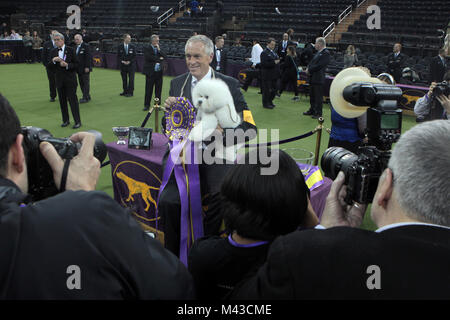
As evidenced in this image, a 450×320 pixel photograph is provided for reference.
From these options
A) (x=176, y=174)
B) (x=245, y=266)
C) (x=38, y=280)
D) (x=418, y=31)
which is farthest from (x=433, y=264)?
(x=418, y=31)

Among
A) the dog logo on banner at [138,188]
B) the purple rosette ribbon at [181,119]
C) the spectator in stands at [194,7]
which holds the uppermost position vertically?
the spectator in stands at [194,7]

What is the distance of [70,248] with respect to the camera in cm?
76

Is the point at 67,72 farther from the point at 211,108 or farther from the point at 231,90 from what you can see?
the point at 211,108

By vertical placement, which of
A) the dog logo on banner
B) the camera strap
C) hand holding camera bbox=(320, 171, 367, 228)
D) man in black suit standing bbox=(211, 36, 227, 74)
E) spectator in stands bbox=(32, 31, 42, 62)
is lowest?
the dog logo on banner

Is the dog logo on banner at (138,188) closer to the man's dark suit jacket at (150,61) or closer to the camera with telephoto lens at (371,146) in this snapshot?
the camera with telephoto lens at (371,146)

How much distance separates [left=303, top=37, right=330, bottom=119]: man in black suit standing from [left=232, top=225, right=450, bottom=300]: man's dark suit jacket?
661 cm

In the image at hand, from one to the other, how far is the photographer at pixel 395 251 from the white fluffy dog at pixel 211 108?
1159 mm

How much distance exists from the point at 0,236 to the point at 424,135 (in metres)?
0.95

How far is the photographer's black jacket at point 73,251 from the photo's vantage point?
0.73 meters

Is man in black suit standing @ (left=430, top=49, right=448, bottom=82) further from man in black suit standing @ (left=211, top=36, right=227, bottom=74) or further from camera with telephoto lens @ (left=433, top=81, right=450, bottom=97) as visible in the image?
camera with telephoto lens @ (left=433, top=81, right=450, bottom=97)

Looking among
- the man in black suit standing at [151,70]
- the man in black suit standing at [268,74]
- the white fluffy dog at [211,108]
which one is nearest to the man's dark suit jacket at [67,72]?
the man in black suit standing at [151,70]

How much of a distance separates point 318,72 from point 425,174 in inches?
261

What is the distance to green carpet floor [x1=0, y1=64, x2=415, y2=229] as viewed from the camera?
6035 millimetres

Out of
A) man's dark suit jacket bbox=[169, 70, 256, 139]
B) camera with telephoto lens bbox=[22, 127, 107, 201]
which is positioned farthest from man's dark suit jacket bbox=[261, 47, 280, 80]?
camera with telephoto lens bbox=[22, 127, 107, 201]
